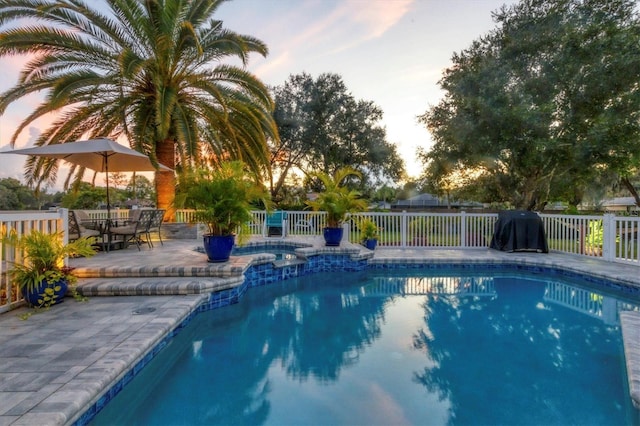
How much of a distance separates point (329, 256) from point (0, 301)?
17.3 feet

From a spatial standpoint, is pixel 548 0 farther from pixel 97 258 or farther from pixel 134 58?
pixel 97 258

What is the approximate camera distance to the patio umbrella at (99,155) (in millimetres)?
6000

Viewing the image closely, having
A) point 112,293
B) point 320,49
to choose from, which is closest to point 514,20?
point 320,49

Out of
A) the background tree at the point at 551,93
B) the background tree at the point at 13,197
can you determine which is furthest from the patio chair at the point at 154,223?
the background tree at the point at 13,197

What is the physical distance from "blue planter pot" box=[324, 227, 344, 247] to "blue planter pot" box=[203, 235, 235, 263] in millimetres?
2729

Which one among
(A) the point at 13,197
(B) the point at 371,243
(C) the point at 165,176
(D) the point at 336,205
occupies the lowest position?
(B) the point at 371,243

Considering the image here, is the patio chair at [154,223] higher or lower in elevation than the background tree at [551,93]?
lower

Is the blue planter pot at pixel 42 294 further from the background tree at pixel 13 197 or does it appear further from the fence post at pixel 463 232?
the background tree at pixel 13 197

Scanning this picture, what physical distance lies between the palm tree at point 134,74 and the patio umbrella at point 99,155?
560 mm

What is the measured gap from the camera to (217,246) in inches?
217

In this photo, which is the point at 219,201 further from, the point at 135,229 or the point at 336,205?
the point at 336,205

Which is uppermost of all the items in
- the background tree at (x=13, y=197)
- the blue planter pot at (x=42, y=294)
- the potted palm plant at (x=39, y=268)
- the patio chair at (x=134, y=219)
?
the background tree at (x=13, y=197)

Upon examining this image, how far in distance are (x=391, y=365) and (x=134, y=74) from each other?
6.63 metres

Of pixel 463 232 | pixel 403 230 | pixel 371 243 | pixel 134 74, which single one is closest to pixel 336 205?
pixel 371 243
